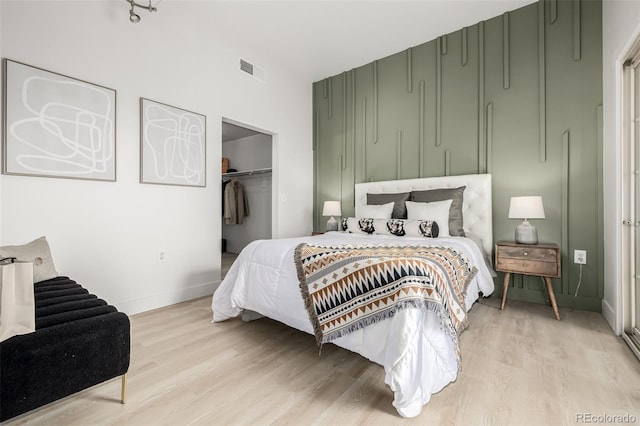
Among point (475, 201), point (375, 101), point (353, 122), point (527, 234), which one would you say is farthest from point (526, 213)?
point (353, 122)

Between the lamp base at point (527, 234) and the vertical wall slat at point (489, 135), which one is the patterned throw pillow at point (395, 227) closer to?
the lamp base at point (527, 234)

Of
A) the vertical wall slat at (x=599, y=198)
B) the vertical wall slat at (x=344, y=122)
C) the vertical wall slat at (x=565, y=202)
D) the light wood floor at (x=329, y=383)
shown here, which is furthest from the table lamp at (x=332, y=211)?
the vertical wall slat at (x=599, y=198)

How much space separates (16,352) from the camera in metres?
1.09

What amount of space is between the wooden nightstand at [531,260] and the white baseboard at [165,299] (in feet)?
9.62

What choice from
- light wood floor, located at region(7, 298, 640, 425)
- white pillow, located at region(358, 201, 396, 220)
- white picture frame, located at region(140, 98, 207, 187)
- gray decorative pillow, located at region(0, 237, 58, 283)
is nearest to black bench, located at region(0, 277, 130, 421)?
light wood floor, located at region(7, 298, 640, 425)

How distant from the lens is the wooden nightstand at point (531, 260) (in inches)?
94.7

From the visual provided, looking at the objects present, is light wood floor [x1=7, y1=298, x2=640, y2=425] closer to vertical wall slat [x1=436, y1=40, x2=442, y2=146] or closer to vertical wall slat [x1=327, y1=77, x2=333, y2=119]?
vertical wall slat [x1=436, y1=40, x2=442, y2=146]

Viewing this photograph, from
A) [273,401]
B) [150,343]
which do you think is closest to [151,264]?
[150,343]

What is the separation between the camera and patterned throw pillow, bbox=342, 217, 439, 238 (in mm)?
2654

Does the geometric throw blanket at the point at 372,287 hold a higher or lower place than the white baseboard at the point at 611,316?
higher

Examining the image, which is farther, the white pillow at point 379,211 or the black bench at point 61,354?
the white pillow at point 379,211

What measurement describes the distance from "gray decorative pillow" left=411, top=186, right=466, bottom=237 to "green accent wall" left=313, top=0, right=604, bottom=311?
0.37 meters

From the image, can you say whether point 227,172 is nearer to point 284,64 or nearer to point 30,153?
point 284,64

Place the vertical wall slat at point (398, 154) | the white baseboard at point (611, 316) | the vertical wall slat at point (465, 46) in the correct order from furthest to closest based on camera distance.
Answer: the vertical wall slat at point (398, 154)
the vertical wall slat at point (465, 46)
the white baseboard at point (611, 316)
